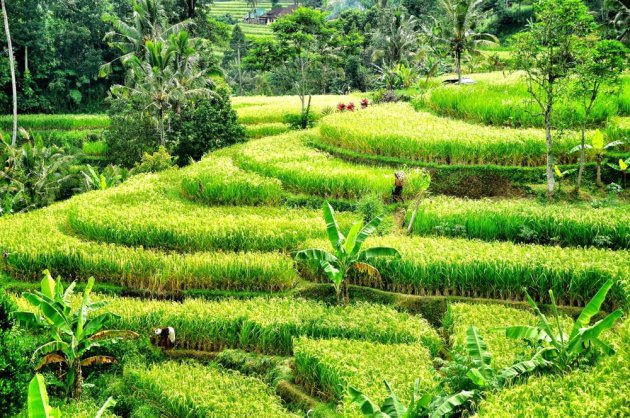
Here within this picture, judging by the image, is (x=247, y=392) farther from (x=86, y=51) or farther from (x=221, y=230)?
(x=86, y=51)

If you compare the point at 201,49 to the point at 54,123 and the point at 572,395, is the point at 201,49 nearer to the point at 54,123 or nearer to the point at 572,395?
the point at 54,123

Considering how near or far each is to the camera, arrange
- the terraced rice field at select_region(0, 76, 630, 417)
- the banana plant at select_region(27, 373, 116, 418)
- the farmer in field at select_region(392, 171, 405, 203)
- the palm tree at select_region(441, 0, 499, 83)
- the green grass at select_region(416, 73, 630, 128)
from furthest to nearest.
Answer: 1. the palm tree at select_region(441, 0, 499, 83)
2. the green grass at select_region(416, 73, 630, 128)
3. the farmer in field at select_region(392, 171, 405, 203)
4. the terraced rice field at select_region(0, 76, 630, 417)
5. the banana plant at select_region(27, 373, 116, 418)

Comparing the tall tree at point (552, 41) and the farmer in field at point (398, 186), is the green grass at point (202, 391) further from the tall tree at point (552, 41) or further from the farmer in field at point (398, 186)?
the tall tree at point (552, 41)

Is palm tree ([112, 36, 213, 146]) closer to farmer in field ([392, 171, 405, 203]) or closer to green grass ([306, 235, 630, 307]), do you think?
farmer in field ([392, 171, 405, 203])

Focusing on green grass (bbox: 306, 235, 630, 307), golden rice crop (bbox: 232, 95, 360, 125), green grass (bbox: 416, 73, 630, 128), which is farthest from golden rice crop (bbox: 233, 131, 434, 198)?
golden rice crop (bbox: 232, 95, 360, 125)

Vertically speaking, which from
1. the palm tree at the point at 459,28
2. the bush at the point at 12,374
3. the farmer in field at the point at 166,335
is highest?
the palm tree at the point at 459,28

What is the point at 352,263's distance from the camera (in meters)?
9.38

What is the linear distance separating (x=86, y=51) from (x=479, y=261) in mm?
36620

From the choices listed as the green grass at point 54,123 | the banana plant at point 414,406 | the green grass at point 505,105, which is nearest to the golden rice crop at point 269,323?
the banana plant at point 414,406

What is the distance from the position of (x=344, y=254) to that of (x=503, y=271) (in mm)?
2414

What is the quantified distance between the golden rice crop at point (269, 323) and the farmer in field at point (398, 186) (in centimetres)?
410

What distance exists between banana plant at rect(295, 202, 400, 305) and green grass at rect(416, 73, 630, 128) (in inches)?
230

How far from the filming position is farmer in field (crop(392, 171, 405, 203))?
12594mm

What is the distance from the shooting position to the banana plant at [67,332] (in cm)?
766
